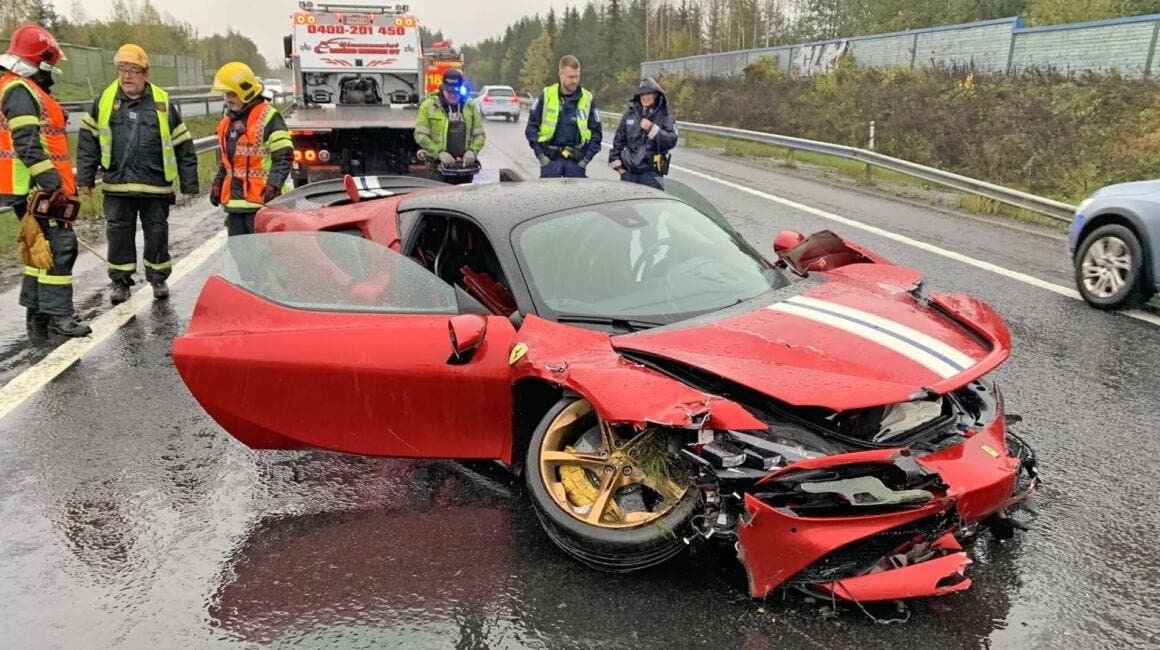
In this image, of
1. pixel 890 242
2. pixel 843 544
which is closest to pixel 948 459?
pixel 843 544

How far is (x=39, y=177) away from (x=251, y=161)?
4.96 ft

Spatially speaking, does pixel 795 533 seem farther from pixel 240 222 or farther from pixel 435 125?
pixel 435 125

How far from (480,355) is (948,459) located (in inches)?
67.4

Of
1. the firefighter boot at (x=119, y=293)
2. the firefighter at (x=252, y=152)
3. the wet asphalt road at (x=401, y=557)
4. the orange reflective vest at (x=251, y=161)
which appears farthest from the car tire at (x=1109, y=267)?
the firefighter boot at (x=119, y=293)

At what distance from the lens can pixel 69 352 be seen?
224 inches

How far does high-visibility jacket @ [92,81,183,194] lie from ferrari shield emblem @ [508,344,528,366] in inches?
188

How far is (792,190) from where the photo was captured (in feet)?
45.4

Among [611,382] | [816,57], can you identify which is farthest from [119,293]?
[816,57]

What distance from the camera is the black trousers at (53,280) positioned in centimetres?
590

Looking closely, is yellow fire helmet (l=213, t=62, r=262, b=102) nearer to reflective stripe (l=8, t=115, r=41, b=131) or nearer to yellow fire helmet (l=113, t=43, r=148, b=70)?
yellow fire helmet (l=113, t=43, r=148, b=70)

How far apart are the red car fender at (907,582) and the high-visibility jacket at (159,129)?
20.0 ft

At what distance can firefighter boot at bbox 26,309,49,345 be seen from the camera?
6.00 meters

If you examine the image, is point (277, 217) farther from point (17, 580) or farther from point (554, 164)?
point (554, 164)

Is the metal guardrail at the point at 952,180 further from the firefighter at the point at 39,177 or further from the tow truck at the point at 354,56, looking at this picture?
the firefighter at the point at 39,177
